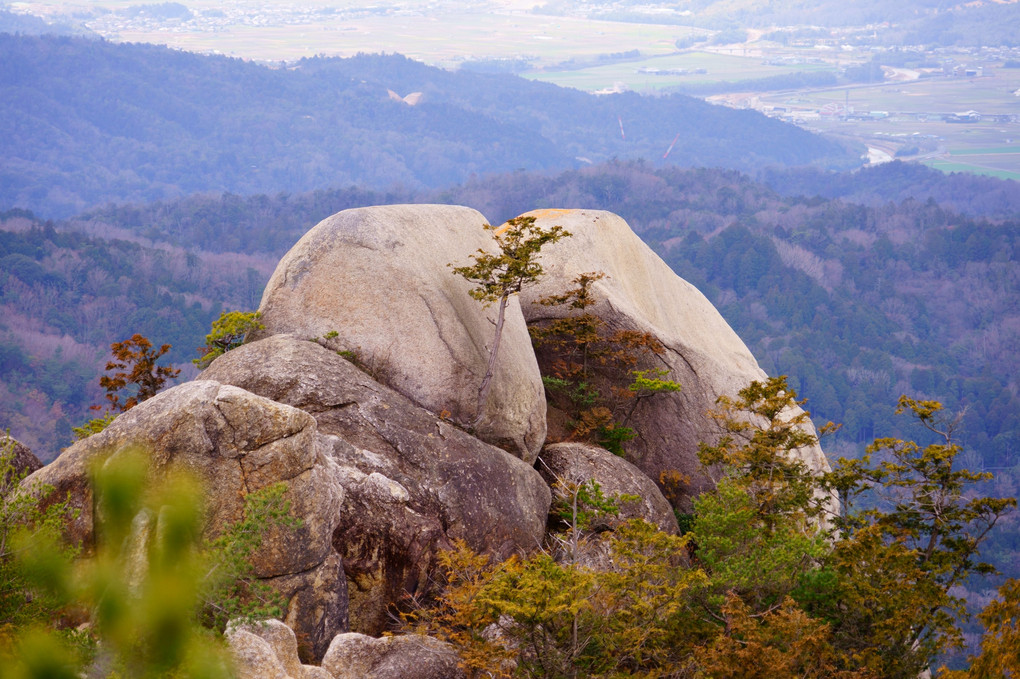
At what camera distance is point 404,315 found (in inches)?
523

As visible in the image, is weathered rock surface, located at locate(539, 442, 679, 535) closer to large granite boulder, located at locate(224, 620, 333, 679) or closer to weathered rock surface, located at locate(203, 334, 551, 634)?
weathered rock surface, located at locate(203, 334, 551, 634)

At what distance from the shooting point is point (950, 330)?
81.8 metres

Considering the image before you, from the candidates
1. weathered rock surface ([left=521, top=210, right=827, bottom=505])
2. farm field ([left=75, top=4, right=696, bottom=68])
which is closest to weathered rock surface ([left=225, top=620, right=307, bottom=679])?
weathered rock surface ([left=521, top=210, right=827, bottom=505])

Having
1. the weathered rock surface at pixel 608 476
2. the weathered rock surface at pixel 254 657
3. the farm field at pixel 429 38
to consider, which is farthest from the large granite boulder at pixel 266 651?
the farm field at pixel 429 38

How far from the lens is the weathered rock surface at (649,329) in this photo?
54.7 ft

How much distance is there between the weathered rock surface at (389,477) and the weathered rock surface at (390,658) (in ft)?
3.96

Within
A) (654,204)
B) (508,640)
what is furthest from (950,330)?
(508,640)

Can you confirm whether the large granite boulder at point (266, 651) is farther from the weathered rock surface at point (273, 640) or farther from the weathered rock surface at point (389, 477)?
the weathered rock surface at point (389, 477)

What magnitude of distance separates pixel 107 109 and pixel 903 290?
113232 mm

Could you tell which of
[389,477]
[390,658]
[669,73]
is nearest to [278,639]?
[390,658]

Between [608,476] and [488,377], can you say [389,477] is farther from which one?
[608,476]

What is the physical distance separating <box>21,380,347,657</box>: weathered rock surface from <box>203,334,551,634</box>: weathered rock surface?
3.41 ft

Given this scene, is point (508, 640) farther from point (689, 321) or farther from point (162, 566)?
point (689, 321)

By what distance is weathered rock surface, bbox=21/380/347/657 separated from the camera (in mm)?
8773
